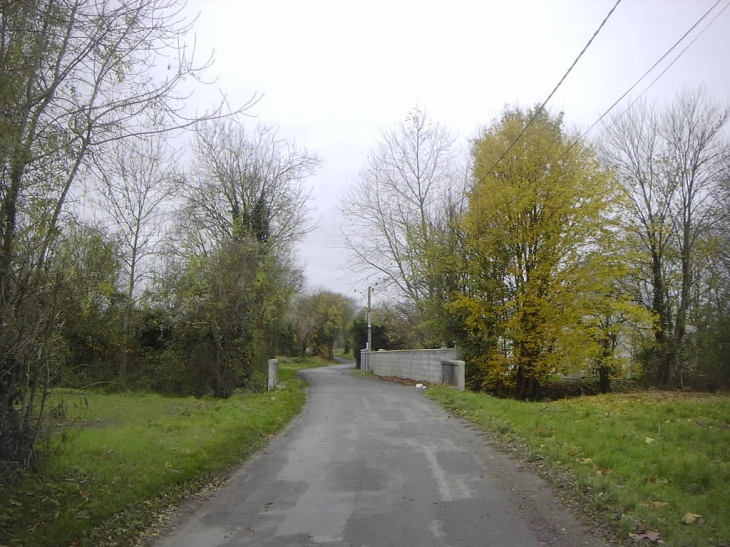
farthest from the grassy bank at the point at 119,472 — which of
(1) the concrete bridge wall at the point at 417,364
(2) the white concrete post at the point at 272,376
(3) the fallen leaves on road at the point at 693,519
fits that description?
(1) the concrete bridge wall at the point at 417,364

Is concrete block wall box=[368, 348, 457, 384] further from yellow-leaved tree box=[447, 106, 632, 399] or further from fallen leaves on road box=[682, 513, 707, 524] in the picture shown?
fallen leaves on road box=[682, 513, 707, 524]

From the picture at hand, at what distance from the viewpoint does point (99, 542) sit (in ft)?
17.8

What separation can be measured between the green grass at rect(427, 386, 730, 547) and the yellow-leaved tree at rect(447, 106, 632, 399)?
26.4 feet

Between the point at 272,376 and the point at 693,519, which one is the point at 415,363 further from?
the point at 693,519

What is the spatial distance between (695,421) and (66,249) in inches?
426

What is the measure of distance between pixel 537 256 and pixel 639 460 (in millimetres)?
14452

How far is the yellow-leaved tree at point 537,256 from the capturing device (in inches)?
831

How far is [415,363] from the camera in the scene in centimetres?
2806

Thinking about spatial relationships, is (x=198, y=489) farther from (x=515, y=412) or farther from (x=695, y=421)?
(x=695, y=421)

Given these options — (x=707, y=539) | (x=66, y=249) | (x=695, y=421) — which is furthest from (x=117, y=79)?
(x=695, y=421)

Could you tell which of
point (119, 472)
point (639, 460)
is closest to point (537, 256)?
point (639, 460)

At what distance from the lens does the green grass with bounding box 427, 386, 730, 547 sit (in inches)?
220

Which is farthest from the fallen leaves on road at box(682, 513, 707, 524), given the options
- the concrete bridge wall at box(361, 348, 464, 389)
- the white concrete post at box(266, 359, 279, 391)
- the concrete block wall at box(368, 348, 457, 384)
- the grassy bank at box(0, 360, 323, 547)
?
the concrete block wall at box(368, 348, 457, 384)

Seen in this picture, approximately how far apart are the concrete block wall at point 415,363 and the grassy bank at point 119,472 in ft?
40.7
